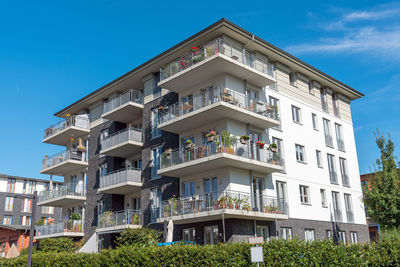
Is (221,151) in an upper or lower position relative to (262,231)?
upper

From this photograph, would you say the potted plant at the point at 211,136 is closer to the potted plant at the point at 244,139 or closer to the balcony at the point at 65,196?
the potted plant at the point at 244,139

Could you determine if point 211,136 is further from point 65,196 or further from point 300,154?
point 65,196

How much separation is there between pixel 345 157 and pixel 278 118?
346 inches

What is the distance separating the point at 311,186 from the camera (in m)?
26.0

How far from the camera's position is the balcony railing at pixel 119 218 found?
84.5ft

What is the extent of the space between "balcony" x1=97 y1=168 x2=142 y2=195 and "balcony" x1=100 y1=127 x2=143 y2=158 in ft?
5.56

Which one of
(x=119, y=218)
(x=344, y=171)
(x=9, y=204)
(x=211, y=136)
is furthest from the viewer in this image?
(x=9, y=204)

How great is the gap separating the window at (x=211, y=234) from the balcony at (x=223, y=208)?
0.62 metres

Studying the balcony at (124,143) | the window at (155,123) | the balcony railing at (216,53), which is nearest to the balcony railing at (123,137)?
the balcony at (124,143)

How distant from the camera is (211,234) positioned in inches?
842

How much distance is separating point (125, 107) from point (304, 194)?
13.5 m

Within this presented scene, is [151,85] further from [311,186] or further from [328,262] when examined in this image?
[328,262]

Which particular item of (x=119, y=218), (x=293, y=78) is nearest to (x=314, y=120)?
(x=293, y=78)

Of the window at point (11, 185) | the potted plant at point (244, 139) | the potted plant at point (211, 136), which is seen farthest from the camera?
the window at point (11, 185)
